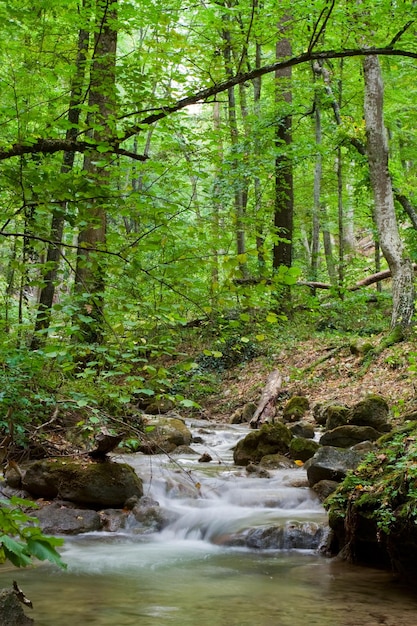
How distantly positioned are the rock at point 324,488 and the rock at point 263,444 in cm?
198

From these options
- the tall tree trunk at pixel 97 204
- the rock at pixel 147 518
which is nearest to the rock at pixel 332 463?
the rock at pixel 147 518

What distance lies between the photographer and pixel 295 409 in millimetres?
11734

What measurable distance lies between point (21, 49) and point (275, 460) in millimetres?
6653

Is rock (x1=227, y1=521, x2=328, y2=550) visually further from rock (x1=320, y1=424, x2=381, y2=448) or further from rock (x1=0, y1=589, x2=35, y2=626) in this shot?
rock (x1=0, y1=589, x2=35, y2=626)

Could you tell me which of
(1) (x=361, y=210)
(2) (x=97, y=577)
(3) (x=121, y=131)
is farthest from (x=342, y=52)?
(1) (x=361, y=210)

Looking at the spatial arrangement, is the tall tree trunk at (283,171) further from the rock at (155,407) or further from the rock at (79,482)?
the rock at (79,482)

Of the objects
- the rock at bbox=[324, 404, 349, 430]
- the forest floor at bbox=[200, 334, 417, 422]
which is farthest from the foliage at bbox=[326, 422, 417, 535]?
the forest floor at bbox=[200, 334, 417, 422]

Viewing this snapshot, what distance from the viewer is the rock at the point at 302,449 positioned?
8.86 metres

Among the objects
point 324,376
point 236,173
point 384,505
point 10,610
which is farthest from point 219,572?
point 324,376

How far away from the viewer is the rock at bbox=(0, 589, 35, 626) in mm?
3447

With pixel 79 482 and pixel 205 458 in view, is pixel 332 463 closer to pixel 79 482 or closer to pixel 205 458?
pixel 205 458

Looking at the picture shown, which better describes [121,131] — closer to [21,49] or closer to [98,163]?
[98,163]

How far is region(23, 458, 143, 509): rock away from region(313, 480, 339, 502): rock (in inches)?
97.7

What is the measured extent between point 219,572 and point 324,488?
2176 millimetres
